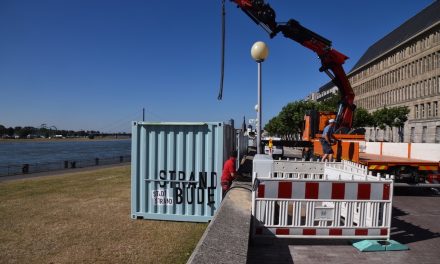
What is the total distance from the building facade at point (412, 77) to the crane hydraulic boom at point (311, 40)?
4187 cm

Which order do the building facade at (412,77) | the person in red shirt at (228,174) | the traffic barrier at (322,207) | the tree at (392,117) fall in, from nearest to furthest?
1. the traffic barrier at (322,207)
2. the person in red shirt at (228,174)
3. the building facade at (412,77)
4. the tree at (392,117)

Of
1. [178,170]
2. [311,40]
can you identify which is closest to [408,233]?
[178,170]

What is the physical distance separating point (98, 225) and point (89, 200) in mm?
2974

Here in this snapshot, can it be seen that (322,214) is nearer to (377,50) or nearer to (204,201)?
(204,201)

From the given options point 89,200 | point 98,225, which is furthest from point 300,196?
point 89,200

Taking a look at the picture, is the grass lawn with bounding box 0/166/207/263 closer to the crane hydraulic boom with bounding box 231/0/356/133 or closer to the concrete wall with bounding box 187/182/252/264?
the concrete wall with bounding box 187/182/252/264

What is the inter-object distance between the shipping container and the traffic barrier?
6.84 ft

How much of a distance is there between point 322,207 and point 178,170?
123 inches

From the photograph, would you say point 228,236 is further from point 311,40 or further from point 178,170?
point 311,40

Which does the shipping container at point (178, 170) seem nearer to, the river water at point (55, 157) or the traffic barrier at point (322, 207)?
the traffic barrier at point (322, 207)

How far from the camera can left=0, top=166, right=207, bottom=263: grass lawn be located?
5168 millimetres

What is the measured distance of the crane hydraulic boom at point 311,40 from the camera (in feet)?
53.6

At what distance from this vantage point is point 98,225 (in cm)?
684

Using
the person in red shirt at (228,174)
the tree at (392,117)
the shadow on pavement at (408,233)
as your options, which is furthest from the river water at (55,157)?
the tree at (392,117)
